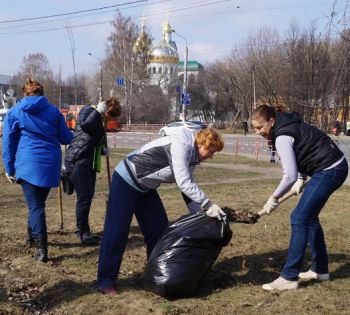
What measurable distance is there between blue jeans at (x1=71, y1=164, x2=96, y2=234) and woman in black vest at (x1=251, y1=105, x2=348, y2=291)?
7.05 ft

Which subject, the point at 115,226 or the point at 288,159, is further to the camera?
the point at 115,226

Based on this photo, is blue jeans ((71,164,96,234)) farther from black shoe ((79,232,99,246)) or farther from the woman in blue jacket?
the woman in blue jacket

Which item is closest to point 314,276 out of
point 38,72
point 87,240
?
point 87,240

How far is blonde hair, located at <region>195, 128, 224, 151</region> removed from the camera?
3971 mm

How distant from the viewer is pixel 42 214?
5020 millimetres

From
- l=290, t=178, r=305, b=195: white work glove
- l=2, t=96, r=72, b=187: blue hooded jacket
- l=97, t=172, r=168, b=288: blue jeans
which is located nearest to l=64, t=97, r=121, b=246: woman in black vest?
l=2, t=96, r=72, b=187: blue hooded jacket

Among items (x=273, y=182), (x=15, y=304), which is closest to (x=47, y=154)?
(x=15, y=304)

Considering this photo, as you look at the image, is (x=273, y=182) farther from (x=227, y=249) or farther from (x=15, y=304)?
(x=15, y=304)

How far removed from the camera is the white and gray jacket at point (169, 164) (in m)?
3.89

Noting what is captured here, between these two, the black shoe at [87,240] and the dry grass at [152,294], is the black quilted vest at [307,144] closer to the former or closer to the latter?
the dry grass at [152,294]

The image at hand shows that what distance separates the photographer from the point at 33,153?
16.3 feet

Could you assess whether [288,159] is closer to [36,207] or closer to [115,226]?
[115,226]

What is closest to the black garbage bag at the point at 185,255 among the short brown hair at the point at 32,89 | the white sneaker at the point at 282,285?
the white sneaker at the point at 282,285

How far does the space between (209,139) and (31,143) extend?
1916 millimetres
